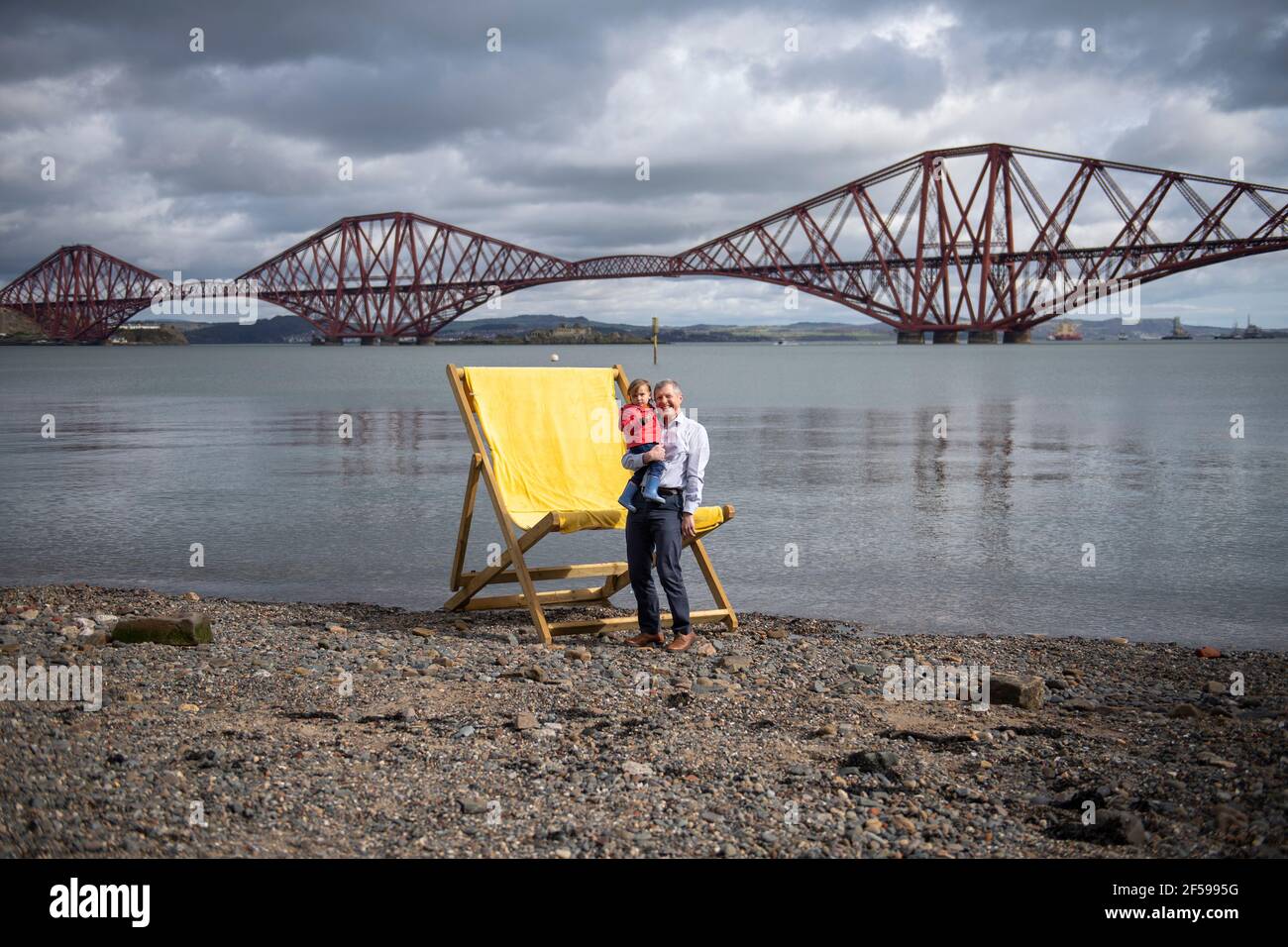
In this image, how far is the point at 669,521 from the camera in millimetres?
5211

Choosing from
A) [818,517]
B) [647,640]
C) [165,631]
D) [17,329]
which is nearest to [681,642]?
[647,640]

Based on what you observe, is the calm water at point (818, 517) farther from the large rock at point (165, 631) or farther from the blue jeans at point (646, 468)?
the large rock at point (165, 631)

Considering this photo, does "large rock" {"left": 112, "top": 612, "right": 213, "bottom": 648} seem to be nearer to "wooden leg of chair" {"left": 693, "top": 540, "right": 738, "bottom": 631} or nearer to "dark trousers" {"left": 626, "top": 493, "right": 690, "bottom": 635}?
"dark trousers" {"left": 626, "top": 493, "right": 690, "bottom": 635}

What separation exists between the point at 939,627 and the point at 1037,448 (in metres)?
10.6

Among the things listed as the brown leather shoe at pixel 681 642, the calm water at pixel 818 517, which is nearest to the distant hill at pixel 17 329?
the calm water at pixel 818 517

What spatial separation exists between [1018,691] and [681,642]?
1.54 m

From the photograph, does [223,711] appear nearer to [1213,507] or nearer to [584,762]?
[584,762]

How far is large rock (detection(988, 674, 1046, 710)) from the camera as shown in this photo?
4168 millimetres

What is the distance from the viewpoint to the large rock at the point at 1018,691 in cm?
417

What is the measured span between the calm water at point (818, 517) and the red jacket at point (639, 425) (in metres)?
1.51

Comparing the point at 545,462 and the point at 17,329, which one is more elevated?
the point at 17,329

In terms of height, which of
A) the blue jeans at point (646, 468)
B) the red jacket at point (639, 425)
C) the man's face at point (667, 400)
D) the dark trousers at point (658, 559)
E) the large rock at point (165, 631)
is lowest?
the large rock at point (165, 631)

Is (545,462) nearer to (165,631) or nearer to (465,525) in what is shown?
(465,525)

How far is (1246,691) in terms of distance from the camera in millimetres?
4422
